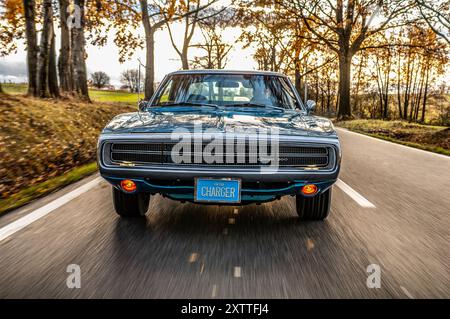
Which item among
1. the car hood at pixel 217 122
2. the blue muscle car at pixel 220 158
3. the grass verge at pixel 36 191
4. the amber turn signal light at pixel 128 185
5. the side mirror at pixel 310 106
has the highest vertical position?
the side mirror at pixel 310 106

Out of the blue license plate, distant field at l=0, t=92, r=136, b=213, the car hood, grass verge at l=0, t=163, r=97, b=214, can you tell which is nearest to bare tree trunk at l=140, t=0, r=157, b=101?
distant field at l=0, t=92, r=136, b=213

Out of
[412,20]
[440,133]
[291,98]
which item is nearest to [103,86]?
[412,20]

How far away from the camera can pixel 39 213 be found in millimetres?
3998

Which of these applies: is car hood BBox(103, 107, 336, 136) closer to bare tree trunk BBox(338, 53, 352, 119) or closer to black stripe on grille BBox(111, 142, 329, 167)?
black stripe on grille BBox(111, 142, 329, 167)

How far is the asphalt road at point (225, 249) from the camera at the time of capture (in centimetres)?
245

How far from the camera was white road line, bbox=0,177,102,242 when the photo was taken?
137 inches

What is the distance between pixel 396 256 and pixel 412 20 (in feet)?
64.9

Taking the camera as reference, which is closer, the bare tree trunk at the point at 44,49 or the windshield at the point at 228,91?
the windshield at the point at 228,91

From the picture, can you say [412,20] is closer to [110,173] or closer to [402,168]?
[402,168]

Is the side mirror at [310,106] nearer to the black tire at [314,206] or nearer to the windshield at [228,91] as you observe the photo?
the windshield at [228,91]

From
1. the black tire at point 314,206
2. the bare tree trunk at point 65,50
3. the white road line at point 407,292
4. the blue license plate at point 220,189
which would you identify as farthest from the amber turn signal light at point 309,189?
the bare tree trunk at point 65,50

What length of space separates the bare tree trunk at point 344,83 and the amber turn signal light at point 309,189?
21.7 m

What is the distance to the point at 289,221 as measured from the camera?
3.86 metres

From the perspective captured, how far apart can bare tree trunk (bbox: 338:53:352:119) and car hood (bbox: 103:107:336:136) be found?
68.1 ft
